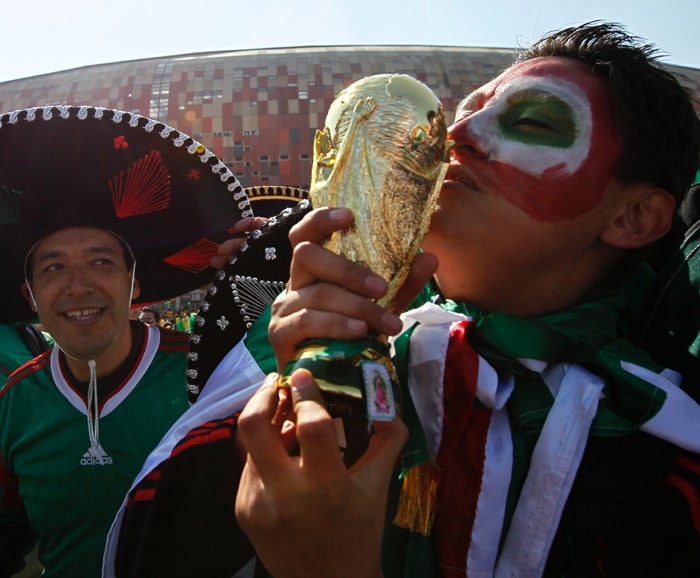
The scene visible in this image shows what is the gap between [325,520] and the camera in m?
0.79

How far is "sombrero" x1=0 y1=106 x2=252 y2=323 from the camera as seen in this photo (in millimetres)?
1925

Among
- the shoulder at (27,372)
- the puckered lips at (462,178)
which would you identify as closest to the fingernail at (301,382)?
the puckered lips at (462,178)

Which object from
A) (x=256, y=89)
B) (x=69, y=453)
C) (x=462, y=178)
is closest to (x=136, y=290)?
(x=69, y=453)

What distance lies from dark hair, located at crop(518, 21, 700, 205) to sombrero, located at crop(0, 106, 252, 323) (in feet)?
3.74

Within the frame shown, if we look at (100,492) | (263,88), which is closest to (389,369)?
(100,492)

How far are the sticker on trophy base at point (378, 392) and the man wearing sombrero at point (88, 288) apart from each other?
134cm

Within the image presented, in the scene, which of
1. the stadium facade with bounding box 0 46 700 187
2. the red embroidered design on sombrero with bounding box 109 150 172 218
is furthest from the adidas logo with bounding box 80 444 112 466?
the stadium facade with bounding box 0 46 700 187

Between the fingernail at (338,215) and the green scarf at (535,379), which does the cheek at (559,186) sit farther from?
the fingernail at (338,215)

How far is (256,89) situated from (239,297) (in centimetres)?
2523

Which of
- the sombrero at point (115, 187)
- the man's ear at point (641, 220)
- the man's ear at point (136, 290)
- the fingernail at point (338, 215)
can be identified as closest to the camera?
the fingernail at point (338, 215)

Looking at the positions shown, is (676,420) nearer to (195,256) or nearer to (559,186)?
(559,186)

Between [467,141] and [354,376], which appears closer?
[354,376]

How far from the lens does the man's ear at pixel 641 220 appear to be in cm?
123

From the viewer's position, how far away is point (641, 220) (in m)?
1.25
